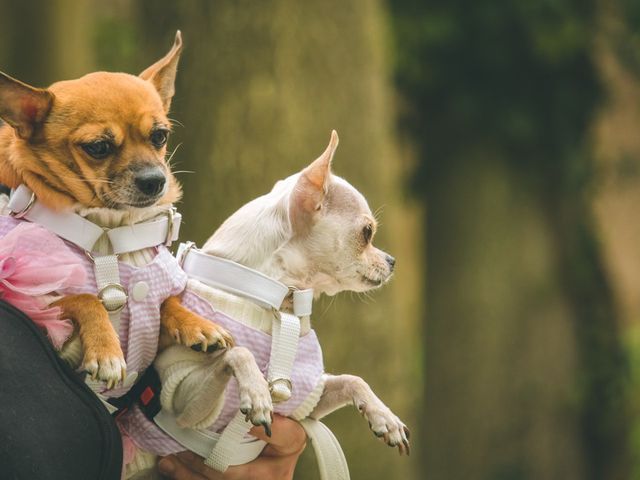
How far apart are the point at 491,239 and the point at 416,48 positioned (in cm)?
156

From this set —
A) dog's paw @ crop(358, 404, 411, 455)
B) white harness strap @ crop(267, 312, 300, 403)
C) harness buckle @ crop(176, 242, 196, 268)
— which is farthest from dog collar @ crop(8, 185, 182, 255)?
dog's paw @ crop(358, 404, 411, 455)

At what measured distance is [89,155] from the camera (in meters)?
2.05

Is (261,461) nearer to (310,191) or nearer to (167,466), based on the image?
A: (167,466)

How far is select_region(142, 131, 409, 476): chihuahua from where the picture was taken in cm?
211

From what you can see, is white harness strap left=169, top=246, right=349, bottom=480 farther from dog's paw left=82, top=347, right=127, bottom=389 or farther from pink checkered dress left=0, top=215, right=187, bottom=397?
dog's paw left=82, top=347, right=127, bottom=389

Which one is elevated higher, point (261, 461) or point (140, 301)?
point (140, 301)

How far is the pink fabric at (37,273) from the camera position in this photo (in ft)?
6.35

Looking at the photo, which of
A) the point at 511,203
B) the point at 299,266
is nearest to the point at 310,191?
the point at 299,266

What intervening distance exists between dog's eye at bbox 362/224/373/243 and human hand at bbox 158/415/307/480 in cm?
46

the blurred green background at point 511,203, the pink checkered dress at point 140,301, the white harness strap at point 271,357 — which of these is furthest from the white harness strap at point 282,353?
the blurred green background at point 511,203

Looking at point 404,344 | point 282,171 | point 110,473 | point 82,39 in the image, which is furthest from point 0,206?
point 82,39

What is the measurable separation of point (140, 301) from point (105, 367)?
0.63 feet

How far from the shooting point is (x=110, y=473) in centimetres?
192

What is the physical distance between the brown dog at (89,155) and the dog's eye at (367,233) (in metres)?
0.45
